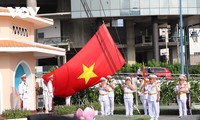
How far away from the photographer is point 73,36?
205ft

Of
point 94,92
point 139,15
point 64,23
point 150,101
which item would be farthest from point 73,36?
point 150,101

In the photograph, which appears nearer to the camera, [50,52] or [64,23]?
[50,52]

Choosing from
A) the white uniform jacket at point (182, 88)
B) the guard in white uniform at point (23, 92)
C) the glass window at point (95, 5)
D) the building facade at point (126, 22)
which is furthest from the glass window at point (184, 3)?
the white uniform jacket at point (182, 88)

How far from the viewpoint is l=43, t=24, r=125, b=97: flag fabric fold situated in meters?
22.7

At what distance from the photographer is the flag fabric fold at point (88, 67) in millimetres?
22734

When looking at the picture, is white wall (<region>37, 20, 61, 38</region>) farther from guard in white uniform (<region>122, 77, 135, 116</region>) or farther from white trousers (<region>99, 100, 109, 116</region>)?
guard in white uniform (<region>122, 77, 135, 116</region>)

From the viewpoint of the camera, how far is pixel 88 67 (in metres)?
23.2

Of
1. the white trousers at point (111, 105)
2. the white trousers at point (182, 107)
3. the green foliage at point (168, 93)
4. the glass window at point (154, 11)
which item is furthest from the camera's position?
the glass window at point (154, 11)

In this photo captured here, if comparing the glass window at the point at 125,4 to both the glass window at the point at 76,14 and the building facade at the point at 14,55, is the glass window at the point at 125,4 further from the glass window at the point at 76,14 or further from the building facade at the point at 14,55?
the building facade at the point at 14,55

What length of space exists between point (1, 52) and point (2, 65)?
0.59 m

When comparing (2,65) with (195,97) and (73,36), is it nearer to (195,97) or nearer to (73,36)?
(195,97)

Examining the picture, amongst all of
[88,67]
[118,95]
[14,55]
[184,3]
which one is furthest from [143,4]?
[14,55]

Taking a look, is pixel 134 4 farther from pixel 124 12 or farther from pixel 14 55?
pixel 14 55

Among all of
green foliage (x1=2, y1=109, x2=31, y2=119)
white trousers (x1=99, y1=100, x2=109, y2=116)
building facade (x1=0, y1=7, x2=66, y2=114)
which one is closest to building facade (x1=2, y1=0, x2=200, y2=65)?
building facade (x1=0, y1=7, x2=66, y2=114)
